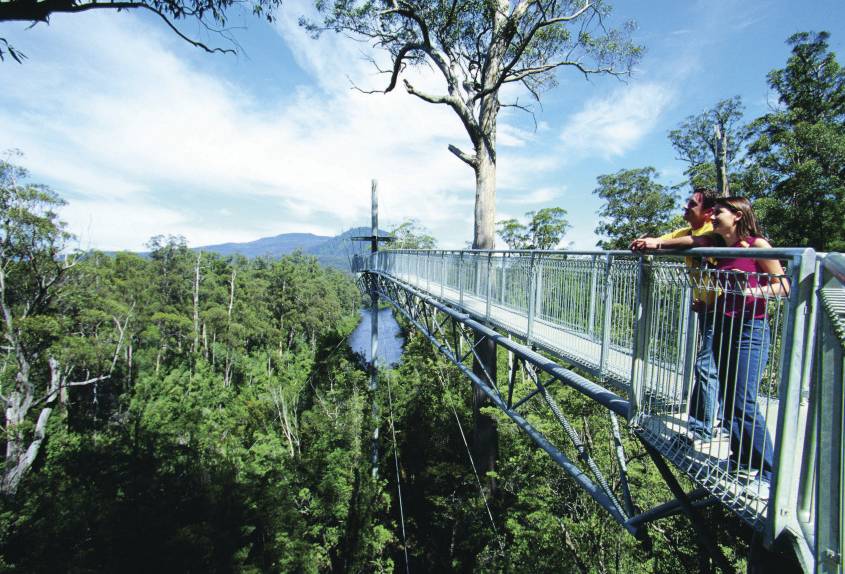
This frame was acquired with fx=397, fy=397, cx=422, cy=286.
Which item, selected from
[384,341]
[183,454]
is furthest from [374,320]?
[384,341]

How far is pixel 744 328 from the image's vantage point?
73.5 inches

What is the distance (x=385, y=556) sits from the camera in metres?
13.5

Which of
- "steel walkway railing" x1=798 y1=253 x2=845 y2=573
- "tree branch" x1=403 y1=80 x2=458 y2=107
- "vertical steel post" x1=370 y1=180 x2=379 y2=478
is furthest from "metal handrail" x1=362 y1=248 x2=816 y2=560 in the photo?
"vertical steel post" x1=370 y1=180 x2=379 y2=478

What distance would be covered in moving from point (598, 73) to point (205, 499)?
1728cm

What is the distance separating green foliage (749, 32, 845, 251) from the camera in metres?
12.9

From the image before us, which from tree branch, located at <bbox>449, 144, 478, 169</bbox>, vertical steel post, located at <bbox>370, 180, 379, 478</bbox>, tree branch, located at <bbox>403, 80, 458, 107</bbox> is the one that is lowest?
vertical steel post, located at <bbox>370, 180, 379, 478</bbox>

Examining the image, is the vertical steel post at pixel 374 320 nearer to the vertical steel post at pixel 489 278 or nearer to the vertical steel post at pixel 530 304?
the vertical steel post at pixel 489 278

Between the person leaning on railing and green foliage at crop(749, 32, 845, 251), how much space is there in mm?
15278

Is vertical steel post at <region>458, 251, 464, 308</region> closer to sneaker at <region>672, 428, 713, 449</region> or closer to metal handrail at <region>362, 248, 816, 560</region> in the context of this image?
metal handrail at <region>362, 248, 816, 560</region>

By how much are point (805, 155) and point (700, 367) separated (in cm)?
1706

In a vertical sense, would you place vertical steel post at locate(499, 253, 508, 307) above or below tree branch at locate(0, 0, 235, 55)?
below

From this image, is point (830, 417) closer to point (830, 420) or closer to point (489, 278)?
point (830, 420)

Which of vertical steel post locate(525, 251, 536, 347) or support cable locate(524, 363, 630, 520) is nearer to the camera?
support cable locate(524, 363, 630, 520)

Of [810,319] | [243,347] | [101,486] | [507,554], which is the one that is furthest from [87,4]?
[243,347]
